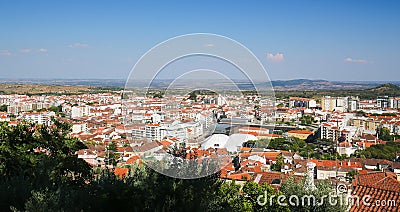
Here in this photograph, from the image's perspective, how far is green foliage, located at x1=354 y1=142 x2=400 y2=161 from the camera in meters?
23.4

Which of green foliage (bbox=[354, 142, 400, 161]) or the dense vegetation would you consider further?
green foliage (bbox=[354, 142, 400, 161])

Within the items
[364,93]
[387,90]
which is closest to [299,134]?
[364,93]

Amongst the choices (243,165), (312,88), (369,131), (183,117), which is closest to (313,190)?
(183,117)

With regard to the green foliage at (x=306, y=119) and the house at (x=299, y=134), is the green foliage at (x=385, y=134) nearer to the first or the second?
the house at (x=299, y=134)

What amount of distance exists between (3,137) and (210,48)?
3.91 m

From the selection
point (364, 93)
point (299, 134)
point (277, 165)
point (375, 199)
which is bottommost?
point (299, 134)

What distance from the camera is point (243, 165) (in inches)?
550

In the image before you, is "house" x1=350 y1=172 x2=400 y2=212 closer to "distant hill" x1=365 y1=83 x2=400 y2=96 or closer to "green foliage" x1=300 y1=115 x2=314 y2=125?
"green foliage" x1=300 y1=115 x2=314 y2=125

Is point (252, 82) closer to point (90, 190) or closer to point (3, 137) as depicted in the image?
point (90, 190)

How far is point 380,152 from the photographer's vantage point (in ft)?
79.3

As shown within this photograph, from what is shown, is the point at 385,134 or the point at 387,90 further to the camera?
the point at 387,90

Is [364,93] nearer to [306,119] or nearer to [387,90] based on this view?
[387,90]

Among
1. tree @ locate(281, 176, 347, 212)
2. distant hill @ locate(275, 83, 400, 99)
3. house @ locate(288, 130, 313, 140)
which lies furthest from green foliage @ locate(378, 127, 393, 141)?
tree @ locate(281, 176, 347, 212)

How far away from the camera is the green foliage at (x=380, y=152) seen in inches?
921
